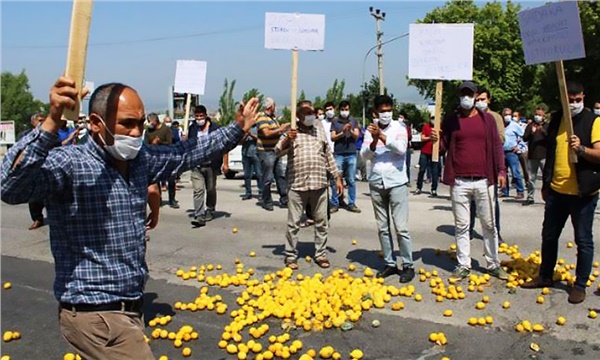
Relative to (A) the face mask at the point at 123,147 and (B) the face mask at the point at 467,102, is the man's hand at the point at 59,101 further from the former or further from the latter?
(B) the face mask at the point at 467,102

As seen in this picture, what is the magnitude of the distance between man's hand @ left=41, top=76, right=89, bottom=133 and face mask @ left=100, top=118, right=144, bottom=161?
39 cm

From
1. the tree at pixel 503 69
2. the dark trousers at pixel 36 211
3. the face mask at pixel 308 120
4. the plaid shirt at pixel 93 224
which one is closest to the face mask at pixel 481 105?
the face mask at pixel 308 120

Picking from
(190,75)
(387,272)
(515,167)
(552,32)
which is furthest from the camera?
(515,167)

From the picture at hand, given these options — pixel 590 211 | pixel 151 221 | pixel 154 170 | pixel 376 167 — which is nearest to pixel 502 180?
pixel 590 211

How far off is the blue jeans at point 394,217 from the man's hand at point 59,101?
15.0ft

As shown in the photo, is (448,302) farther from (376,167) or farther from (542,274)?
(376,167)

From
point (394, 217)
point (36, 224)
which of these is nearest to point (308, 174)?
point (394, 217)

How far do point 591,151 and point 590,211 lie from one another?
652 millimetres

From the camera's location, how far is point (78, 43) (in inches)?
98.7

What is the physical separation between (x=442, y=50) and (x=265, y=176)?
5.87 meters

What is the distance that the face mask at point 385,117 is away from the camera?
247 inches

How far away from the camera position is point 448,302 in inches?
228

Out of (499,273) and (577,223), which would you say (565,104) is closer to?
(577,223)

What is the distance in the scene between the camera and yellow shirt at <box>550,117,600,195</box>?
5.50m
